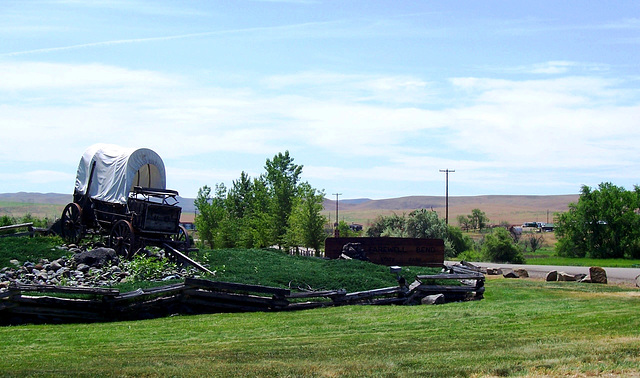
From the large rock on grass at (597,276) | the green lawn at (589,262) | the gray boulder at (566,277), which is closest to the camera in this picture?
the large rock on grass at (597,276)

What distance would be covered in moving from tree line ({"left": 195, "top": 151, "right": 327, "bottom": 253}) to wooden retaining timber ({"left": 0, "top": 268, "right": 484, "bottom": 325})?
24365mm

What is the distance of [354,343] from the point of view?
12.4 meters

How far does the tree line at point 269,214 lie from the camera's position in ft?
149

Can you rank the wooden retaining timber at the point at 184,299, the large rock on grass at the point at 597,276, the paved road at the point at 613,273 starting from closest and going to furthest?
the wooden retaining timber at the point at 184,299 < the large rock on grass at the point at 597,276 < the paved road at the point at 613,273

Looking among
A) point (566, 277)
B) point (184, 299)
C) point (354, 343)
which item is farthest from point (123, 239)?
point (566, 277)

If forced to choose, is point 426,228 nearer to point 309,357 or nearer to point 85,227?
point 85,227

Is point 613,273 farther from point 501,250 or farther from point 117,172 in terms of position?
point 117,172

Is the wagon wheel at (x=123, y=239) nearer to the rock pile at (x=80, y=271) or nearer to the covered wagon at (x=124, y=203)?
the covered wagon at (x=124, y=203)

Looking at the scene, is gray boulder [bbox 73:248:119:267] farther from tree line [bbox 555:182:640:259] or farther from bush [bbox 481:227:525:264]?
tree line [bbox 555:182:640:259]

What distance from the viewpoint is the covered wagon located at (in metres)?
22.2

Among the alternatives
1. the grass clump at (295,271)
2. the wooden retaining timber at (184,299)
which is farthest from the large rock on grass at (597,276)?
the wooden retaining timber at (184,299)

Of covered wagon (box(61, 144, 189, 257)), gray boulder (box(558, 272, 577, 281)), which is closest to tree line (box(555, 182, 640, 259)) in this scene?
gray boulder (box(558, 272, 577, 281))

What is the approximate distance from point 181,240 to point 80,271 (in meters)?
4.63

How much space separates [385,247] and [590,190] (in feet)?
168
